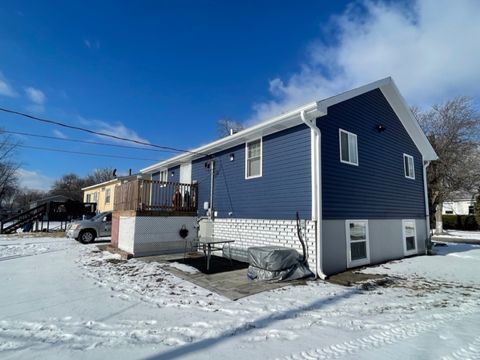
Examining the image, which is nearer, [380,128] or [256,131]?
[256,131]

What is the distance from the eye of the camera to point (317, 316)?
4.25 metres

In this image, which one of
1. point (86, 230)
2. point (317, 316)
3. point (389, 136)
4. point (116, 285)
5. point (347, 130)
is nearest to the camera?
point (317, 316)

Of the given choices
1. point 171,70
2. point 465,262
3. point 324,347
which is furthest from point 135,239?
point 465,262

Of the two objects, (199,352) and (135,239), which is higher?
(135,239)

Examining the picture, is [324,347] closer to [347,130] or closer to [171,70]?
[347,130]

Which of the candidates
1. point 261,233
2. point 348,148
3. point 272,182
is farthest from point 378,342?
point 348,148

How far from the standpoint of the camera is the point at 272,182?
8.30 metres

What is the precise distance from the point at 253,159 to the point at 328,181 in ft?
8.91

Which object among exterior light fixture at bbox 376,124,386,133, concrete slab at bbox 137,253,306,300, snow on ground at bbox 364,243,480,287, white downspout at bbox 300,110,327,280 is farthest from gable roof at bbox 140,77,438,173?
snow on ground at bbox 364,243,480,287

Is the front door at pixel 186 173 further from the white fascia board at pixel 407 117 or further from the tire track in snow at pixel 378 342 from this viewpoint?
the tire track in snow at pixel 378 342

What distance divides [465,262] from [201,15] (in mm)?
12935

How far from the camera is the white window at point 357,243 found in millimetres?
8109

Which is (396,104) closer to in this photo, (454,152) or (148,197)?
(148,197)

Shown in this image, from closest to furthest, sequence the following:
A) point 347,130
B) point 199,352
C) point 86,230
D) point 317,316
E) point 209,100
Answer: point 199,352, point 317,316, point 347,130, point 86,230, point 209,100
